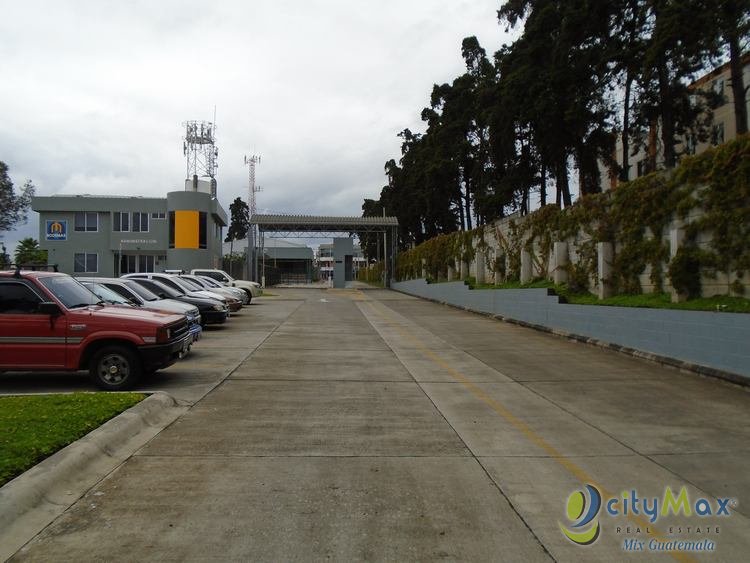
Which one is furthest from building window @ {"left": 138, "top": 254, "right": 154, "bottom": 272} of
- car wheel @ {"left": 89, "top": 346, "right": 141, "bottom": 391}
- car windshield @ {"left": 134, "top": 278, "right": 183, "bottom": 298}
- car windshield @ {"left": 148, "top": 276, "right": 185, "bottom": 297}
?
car wheel @ {"left": 89, "top": 346, "right": 141, "bottom": 391}

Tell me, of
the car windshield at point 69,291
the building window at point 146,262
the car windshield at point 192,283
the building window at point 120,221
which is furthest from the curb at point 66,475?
the building window at point 146,262

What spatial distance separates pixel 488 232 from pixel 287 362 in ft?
59.3

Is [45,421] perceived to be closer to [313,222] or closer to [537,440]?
[537,440]

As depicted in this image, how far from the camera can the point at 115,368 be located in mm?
9312

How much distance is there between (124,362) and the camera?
931 cm

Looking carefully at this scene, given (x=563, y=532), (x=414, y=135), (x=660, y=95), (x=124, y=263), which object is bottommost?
(x=563, y=532)

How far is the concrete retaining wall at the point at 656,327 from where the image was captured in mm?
10103

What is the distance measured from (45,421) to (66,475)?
1541 millimetres

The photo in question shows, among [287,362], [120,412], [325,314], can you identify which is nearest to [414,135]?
[325,314]

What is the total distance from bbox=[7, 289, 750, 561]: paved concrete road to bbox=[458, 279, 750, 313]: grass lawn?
1429mm

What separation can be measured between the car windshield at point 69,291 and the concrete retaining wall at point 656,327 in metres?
10.5

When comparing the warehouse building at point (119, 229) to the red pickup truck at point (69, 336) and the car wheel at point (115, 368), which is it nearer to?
the red pickup truck at point (69, 336)

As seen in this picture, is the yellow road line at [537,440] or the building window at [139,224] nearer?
the yellow road line at [537,440]

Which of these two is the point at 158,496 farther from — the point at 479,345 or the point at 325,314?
the point at 325,314
